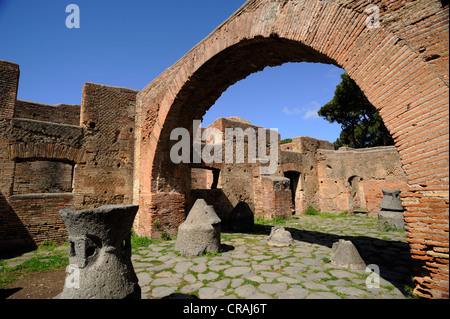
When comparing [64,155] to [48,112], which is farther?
[48,112]

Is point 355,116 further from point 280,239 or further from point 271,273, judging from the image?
point 271,273

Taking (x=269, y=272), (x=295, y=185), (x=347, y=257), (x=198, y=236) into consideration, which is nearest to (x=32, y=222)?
(x=198, y=236)

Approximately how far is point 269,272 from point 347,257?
4.57 feet

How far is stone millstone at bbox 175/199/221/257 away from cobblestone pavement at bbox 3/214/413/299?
15 cm

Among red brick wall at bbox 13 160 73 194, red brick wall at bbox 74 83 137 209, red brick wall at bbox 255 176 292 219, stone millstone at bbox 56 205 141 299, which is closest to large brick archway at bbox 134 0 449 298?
stone millstone at bbox 56 205 141 299

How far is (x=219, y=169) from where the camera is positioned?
9.18m

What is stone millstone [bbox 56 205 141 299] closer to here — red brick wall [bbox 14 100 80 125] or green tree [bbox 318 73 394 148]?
red brick wall [bbox 14 100 80 125]

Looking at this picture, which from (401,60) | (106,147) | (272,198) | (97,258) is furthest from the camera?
(272,198)

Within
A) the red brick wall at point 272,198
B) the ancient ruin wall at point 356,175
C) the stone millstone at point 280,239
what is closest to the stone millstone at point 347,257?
the stone millstone at point 280,239

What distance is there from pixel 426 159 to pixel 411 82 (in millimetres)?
795

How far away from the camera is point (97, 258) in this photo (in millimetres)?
2363

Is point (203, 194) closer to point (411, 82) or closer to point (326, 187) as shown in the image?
point (411, 82)

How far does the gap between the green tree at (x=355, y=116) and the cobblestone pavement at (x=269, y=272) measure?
1885 cm
